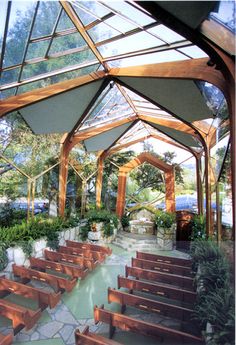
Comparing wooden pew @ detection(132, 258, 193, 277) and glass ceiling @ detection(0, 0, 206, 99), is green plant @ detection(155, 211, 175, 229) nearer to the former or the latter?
wooden pew @ detection(132, 258, 193, 277)

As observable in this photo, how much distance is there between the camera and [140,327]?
3.15 m

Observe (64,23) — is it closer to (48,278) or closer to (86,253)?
(48,278)

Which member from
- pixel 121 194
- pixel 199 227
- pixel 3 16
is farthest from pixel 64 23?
pixel 121 194

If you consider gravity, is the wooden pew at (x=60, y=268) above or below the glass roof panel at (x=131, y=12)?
below

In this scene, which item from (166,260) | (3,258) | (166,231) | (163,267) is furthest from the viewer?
(166,231)

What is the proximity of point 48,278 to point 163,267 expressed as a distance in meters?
2.54

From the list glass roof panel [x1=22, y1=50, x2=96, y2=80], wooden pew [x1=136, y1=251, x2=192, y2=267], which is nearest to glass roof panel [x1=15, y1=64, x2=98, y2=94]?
glass roof panel [x1=22, y1=50, x2=96, y2=80]

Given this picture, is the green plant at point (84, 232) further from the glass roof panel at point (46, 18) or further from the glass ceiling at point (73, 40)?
the glass roof panel at point (46, 18)

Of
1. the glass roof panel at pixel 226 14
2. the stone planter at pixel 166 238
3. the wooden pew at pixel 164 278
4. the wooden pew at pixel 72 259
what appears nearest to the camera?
the glass roof panel at pixel 226 14

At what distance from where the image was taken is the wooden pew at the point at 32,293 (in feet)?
13.0

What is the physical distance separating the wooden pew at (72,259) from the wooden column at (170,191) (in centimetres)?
510

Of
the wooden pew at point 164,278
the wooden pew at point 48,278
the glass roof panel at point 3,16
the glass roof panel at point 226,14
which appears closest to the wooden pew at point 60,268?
the wooden pew at point 48,278

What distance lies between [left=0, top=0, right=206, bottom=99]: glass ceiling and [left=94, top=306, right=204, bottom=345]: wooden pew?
3.76m

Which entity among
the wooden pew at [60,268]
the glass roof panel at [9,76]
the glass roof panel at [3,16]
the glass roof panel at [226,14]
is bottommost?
the wooden pew at [60,268]
